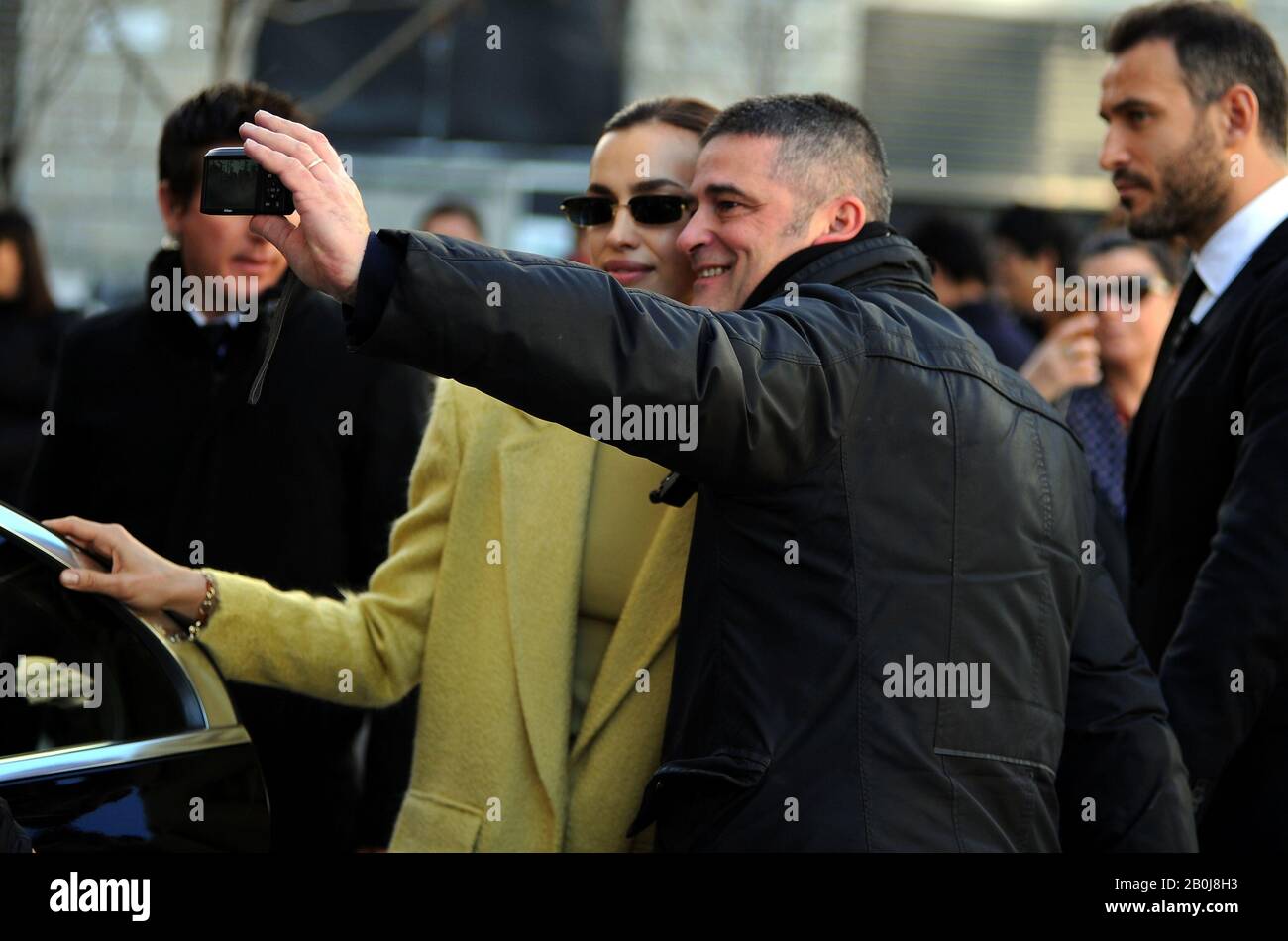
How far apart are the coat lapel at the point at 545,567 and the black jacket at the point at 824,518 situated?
0.31 meters

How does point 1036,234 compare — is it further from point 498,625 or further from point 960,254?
point 498,625

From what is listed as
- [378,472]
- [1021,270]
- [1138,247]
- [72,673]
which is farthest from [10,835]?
[1021,270]

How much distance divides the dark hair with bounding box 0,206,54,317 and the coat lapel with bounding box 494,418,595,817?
501 cm

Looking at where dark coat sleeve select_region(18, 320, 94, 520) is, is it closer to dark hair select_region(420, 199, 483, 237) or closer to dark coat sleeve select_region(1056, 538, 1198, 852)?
dark coat sleeve select_region(1056, 538, 1198, 852)

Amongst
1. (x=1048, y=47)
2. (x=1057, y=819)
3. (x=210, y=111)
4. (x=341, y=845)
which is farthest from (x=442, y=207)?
(x=1048, y=47)

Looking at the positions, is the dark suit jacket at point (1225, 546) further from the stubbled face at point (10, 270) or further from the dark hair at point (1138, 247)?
the stubbled face at point (10, 270)

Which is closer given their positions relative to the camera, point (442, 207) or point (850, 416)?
point (850, 416)

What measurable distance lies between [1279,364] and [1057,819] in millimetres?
1156

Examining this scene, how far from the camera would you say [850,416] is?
2.39m

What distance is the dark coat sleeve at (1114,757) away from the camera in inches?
111

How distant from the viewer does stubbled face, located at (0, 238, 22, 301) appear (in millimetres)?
7379

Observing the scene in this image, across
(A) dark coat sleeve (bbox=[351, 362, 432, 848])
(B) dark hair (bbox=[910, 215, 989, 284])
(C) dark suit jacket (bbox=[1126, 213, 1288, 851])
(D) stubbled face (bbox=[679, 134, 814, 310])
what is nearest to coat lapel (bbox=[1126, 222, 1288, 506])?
(C) dark suit jacket (bbox=[1126, 213, 1288, 851])

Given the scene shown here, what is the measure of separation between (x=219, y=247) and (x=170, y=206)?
0.22m
